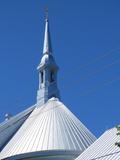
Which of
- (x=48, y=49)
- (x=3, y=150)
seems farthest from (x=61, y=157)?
(x=48, y=49)

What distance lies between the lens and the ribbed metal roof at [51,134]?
4634 cm

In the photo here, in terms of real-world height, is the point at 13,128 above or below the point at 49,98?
below

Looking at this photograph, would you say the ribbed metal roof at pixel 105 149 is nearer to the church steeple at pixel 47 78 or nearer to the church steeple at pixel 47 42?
the church steeple at pixel 47 78

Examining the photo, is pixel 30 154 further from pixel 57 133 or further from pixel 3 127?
pixel 3 127

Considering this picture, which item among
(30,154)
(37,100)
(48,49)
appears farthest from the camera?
(48,49)

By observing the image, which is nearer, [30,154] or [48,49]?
[30,154]

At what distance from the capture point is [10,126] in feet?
182

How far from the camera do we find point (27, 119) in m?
57.0

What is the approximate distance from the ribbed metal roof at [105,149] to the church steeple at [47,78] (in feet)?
72.8

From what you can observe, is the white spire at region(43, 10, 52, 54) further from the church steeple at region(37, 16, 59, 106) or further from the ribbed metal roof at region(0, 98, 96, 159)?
the ribbed metal roof at region(0, 98, 96, 159)

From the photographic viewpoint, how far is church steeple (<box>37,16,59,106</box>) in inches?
2373

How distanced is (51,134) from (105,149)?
14.2 m

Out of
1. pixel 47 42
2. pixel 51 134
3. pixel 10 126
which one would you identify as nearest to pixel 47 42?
pixel 47 42

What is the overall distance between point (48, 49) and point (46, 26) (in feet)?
16.7
